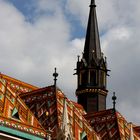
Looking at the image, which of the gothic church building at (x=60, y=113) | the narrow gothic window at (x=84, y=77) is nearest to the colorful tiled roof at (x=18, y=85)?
the gothic church building at (x=60, y=113)

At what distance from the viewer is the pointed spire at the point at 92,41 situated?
5050 centimetres

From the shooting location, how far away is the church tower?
4828 cm

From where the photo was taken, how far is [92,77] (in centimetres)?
4934

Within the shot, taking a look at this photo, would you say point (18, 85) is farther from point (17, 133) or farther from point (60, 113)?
point (17, 133)

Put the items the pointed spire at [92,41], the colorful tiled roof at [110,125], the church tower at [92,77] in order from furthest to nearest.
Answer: the pointed spire at [92,41] → the church tower at [92,77] → the colorful tiled roof at [110,125]

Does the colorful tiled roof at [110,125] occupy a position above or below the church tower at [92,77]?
below

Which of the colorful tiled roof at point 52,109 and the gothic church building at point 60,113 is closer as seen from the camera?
the gothic church building at point 60,113

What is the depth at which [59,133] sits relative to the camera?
3039cm

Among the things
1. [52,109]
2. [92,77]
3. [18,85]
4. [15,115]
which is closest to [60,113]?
[52,109]

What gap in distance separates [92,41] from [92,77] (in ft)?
12.3

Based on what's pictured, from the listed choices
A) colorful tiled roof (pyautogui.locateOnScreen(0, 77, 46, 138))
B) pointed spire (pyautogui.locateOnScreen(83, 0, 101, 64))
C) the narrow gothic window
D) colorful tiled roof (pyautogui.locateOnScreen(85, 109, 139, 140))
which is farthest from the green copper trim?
pointed spire (pyautogui.locateOnScreen(83, 0, 101, 64))

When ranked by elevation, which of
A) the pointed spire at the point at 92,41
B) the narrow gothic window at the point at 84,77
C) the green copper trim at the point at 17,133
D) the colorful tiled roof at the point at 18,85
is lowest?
the green copper trim at the point at 17,133

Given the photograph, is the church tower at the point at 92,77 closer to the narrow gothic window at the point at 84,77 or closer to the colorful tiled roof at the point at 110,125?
the narrow gothic window at the point at 84,77

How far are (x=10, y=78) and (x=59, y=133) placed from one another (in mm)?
7596
